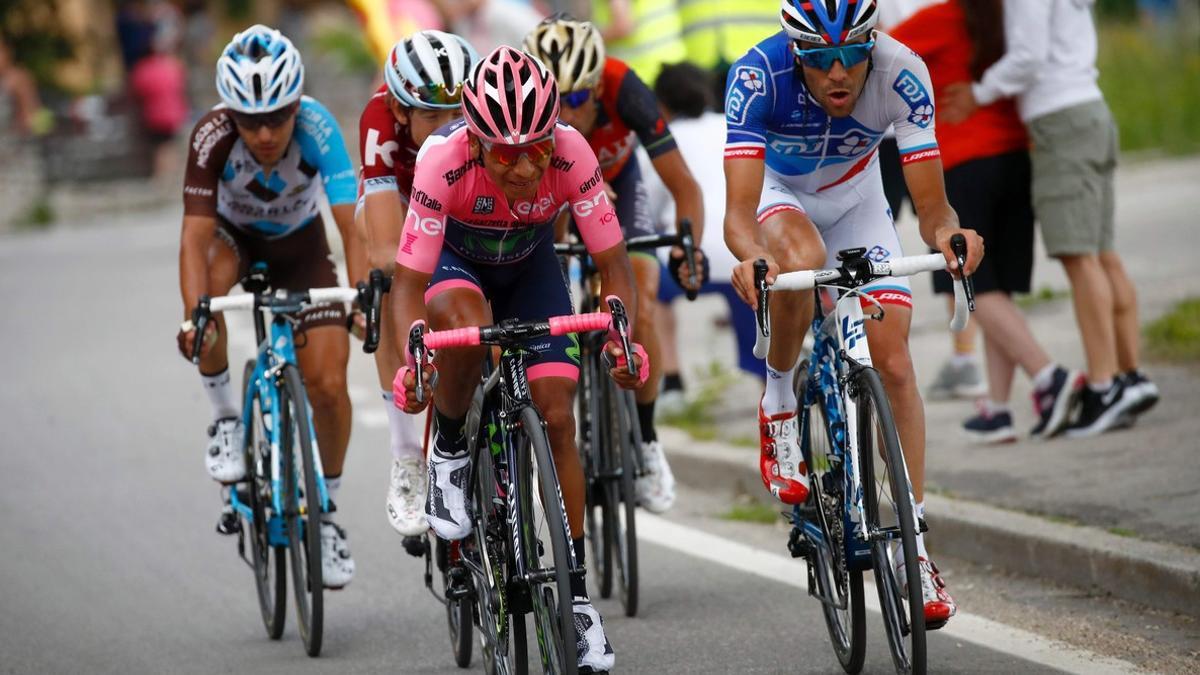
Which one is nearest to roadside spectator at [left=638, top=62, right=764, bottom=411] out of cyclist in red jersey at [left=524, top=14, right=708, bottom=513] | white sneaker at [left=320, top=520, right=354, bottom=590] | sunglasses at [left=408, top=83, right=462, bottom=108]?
cyclist in red jersey at [left=524, top=14, right=708, bottom=513]

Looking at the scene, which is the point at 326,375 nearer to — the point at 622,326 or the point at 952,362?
the point at 622,326

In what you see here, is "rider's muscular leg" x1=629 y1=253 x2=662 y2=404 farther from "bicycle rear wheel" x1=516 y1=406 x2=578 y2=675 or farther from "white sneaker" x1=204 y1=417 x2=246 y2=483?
"bicycle rear wheel" x1=516 y1=406 x2=578 y2=675

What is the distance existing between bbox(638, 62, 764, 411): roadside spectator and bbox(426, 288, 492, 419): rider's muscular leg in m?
3.80

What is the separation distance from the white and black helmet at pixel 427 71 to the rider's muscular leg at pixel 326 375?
110 cm

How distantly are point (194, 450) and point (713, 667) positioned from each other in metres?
5.95

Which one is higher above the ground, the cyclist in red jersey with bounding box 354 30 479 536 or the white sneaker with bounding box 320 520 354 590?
the cyclist in red jersey with bounding box 354 30 479 536

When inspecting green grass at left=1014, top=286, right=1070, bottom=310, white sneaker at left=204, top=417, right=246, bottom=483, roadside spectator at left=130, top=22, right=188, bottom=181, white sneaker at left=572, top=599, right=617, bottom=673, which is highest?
roadside spectator at left=130, top=22, right=188, bottom=181

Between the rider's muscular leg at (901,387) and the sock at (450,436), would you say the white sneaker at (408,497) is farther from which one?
the rider's muscular leg at (901,387)

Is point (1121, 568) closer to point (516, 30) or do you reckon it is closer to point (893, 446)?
point (893, 446)

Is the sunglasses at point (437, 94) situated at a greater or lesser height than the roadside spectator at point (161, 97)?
lesser

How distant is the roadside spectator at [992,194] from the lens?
9055 millimetres

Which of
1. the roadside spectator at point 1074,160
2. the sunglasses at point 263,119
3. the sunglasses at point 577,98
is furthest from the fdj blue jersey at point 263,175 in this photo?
the roadside spectator at point 1074,160

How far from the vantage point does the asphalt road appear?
6867mm

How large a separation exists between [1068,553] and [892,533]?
177 centimetres
